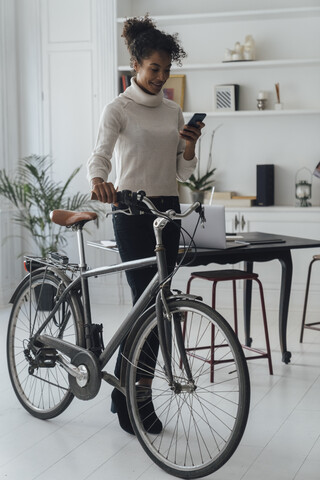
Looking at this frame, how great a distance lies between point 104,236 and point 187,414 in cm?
311

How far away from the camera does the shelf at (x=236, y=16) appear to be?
576 cm

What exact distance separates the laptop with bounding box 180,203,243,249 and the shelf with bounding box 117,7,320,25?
8.48ft

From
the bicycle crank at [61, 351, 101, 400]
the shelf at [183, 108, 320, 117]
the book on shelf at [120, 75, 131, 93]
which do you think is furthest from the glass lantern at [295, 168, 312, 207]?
the bicycle crank at [61, 351, 101, 400]

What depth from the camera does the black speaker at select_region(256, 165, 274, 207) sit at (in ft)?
19.6

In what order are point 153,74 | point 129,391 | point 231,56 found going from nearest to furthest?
A: point 129,391, point 153,74, point 231,56

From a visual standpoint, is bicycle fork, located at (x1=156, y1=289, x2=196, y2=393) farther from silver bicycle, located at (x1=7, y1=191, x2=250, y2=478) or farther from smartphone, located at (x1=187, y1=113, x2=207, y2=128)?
smartphone, located at (x1=187, y1=113, x2=207, y2=128)

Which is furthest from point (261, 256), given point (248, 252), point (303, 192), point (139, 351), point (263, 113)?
point (263, 113)

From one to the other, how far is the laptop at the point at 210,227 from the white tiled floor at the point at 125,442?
0.75 metres

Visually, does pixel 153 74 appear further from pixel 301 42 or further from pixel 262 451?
pixel 301 42

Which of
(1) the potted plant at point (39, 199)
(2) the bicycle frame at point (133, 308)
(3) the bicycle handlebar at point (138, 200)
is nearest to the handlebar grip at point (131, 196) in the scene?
(3) the bicycle handlebar at point (138, 200)

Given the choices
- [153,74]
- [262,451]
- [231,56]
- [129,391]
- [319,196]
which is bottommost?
[262,451]

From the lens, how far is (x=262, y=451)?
9.29 feet

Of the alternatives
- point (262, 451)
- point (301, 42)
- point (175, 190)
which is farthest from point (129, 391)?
point (301, 42)

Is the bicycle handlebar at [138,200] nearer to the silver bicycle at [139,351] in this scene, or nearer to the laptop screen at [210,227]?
the silver bicycle at [139,351]
